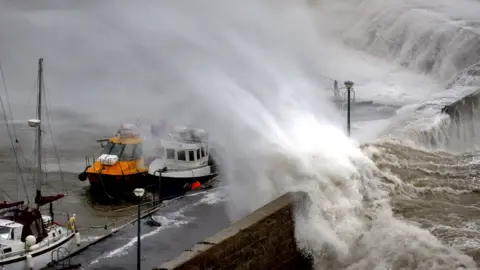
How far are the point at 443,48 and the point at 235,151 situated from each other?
→ 1581 cm

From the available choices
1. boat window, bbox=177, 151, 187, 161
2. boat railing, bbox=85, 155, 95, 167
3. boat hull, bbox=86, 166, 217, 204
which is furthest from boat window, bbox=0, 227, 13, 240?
boat railing, bbox=85, 155, 95, 167

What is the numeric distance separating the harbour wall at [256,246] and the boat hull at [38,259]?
2.89 meters

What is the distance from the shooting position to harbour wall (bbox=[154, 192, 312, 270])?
9227 mm

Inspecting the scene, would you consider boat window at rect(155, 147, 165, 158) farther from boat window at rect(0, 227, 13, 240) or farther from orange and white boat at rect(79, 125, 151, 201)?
boat window at rect(0, 227, 13, 240)

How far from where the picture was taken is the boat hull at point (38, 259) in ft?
35.7

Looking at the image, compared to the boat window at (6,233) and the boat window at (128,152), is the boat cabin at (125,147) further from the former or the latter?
the boat window at (6,233)

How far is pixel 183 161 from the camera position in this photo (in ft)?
62.1

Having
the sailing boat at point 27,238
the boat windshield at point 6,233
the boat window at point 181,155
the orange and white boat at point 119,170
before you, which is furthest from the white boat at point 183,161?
the boat windshield at point 6,233

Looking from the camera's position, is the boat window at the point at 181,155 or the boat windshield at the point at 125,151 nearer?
the boat window at the point at 181,155

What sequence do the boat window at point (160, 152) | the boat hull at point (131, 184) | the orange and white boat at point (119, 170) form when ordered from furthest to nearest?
the boat window at point (160, 152)
the orange and white boat at point (119, 170)
the boat hull at point (131, 184)

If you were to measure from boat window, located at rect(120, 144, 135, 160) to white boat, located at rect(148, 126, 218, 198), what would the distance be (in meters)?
0.67

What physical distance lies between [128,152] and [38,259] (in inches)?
331

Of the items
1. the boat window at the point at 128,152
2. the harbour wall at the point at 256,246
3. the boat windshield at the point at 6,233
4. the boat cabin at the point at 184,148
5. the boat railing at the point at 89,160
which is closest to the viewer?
the harbour wall at the point at 256,246

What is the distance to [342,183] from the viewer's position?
12492 mm
